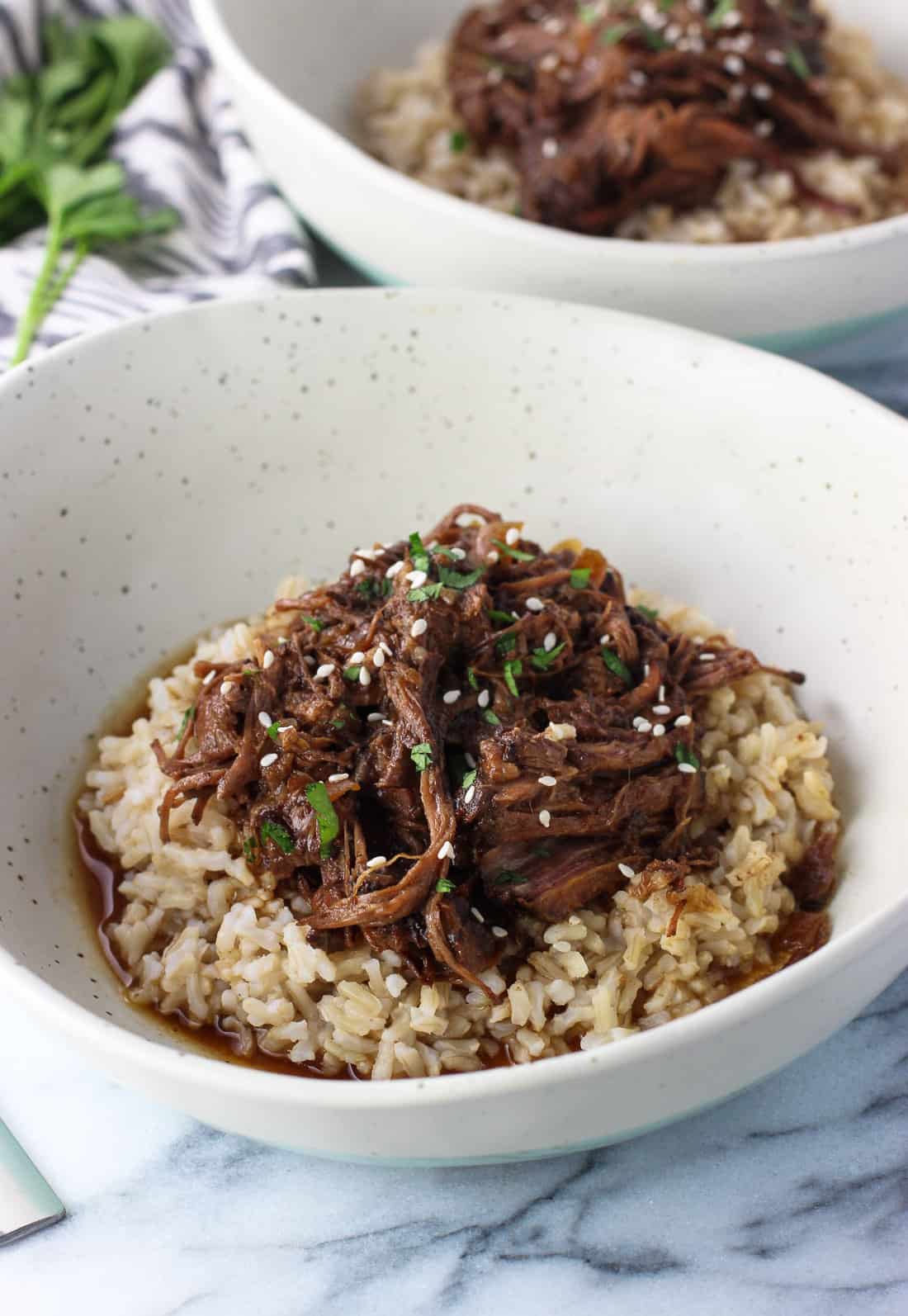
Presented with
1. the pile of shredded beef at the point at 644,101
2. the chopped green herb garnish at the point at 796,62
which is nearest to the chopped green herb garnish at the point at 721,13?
the pile of shredded beef at the point at 644,101

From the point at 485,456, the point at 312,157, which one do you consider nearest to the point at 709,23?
the point at 312,157

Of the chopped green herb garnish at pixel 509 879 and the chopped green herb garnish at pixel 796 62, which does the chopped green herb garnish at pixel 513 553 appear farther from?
the chopped green herb garnish at pixel 796 62

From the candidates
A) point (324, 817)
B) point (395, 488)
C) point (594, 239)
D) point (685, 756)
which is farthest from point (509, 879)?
point (594, 239)

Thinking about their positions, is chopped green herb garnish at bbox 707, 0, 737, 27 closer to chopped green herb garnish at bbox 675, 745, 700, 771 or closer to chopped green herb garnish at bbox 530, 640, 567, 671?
chopped green herb garnish at bbox 530, 640, 567, 671

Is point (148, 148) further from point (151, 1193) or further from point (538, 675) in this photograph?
point (151, 1193)

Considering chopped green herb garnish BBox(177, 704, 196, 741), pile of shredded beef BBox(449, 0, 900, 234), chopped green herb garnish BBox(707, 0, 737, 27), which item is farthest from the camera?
chopped green herb garnish BBox(707, 0, 737, 27)

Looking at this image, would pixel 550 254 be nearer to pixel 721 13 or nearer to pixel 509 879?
pixel 721 13

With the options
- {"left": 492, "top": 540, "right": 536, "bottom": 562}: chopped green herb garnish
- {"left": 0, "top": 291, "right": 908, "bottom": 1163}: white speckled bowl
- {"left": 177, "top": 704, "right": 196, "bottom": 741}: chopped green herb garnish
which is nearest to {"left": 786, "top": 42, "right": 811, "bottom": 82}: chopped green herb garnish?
{"left": 0, "top": 291, "right": 908, "bottom": 1163}: white speckled bowl
